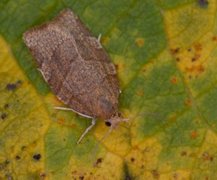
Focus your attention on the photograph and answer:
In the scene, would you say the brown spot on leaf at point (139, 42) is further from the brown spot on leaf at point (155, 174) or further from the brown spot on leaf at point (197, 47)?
the brown spot on leaf at point (155, 174)

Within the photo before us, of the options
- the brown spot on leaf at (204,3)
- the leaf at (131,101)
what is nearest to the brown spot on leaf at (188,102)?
the leaf at (131,101)

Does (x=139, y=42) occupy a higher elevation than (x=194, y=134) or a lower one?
higher

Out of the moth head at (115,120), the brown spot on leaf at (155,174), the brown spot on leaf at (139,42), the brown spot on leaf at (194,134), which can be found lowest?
the brown spot on leaf at (155,174)

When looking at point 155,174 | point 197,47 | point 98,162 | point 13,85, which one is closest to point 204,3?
point 197,47

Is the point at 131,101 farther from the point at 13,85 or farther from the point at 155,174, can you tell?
the point at 13,85

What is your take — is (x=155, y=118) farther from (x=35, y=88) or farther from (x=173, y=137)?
(x=35, y=88)

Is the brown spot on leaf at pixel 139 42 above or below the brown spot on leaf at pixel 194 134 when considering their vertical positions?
above

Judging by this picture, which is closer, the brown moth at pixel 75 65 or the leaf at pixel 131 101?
the leaf at pixel 131 101

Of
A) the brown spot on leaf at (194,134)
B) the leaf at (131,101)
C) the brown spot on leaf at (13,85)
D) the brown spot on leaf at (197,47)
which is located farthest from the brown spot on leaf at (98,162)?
the brown spot on leaf at (197,47)
